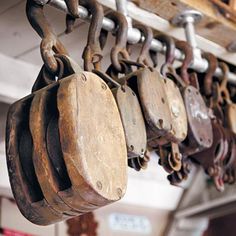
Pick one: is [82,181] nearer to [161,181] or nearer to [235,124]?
[235,124]

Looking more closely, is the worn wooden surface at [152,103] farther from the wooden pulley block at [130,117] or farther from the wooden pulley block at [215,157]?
the wooden pulley block at [215,157]

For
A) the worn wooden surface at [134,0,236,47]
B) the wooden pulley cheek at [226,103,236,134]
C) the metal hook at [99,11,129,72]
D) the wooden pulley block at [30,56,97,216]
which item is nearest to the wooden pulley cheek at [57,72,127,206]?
the wooden pulley block at [30,56,97,216]

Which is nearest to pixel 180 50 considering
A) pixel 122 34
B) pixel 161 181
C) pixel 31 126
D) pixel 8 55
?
pixel 122 34

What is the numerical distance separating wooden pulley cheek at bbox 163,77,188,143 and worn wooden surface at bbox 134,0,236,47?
0.12m

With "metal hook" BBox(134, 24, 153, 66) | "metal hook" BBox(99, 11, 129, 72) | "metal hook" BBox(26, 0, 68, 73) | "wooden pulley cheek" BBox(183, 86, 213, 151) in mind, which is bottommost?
"wooden pulley cheek" BBox(183, 86, 213, 151)

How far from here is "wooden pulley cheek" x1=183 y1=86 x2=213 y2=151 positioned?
0.86 metres

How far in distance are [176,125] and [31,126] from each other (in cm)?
24

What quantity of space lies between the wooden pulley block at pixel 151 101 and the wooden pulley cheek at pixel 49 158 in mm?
144

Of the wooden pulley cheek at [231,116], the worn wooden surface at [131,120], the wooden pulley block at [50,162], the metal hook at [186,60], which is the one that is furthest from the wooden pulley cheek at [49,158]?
the wooden pulley cheek at [231,116]

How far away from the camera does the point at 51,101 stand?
0.64m

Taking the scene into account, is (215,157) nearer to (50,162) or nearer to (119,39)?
(119,39)

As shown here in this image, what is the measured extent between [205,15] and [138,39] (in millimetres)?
130

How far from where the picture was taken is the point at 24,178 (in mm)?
628

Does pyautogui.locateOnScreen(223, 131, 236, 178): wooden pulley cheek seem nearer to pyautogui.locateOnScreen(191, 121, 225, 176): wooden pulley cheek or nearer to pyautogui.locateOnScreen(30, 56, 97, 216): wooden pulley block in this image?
pyautogui.locateOnScreen(191, 121, 225, 176): wooden pulley cheek
